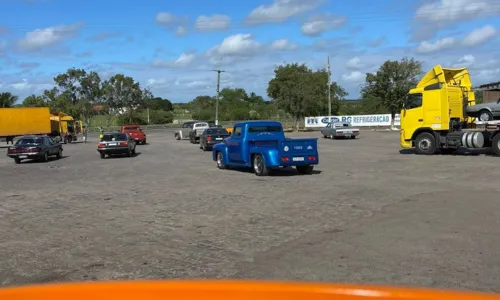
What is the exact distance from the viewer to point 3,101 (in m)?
79.1

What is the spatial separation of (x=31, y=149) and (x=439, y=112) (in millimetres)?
20779

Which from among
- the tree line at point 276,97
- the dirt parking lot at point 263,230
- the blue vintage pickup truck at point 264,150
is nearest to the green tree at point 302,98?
the tree line at point 276,97

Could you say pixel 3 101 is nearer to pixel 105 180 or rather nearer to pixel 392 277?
pixel 105 180

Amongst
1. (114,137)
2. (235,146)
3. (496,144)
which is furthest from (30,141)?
(496,144)

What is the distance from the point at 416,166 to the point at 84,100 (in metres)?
76.8

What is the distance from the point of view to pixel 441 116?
22469 mm

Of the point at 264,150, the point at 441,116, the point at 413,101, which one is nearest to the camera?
the point at 264,150

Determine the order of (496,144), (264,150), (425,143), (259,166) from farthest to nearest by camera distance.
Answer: (425,143) < (496,144) < (259,166) < (264,150)

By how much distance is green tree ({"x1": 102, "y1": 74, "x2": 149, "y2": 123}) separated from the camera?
295 ft

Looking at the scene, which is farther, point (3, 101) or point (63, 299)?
point (3, 101)

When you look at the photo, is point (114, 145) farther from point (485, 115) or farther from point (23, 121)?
point (23, 121)

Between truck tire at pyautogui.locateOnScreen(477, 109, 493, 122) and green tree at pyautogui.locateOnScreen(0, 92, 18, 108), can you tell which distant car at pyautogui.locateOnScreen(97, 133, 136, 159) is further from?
green tree at pyautogui.locateOnScreen(0, 92, 18, 108)

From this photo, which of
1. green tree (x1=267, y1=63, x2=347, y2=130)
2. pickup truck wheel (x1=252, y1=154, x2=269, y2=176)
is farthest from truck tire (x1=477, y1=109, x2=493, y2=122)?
green tree (x1=267, y1=63, x2=347, y2=130)

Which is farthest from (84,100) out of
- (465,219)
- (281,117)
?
(465,219)
